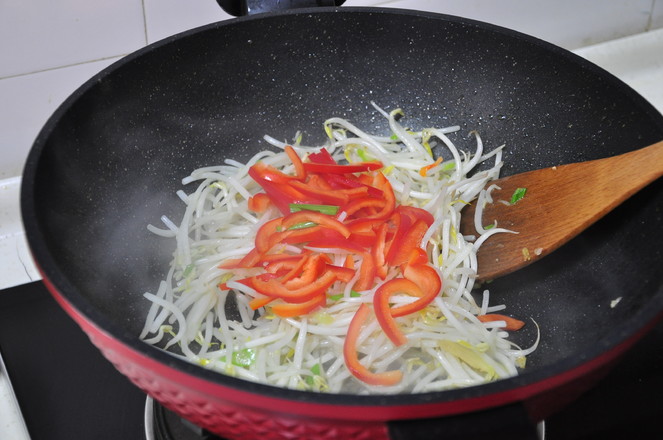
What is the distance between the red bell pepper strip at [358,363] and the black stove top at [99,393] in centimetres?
30

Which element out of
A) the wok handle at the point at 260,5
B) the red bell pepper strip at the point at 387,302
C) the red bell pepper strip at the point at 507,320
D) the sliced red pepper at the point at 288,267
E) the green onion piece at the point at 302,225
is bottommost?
the red bell pepper strip at the point at 507,320

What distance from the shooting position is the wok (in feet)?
2.52

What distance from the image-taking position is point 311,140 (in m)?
1.44

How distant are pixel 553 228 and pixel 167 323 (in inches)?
26.7

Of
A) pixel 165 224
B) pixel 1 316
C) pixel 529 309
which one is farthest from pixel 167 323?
pixel 529 309

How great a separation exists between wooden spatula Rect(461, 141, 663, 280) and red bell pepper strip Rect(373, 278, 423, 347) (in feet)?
0.55

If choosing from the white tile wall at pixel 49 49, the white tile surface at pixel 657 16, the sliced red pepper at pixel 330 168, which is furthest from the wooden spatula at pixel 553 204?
the white tile surface at pixel 657 16

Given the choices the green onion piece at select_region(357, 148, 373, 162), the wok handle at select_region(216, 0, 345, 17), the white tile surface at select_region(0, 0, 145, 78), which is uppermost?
the wok handle at select_region(216, 0, 345, 17)

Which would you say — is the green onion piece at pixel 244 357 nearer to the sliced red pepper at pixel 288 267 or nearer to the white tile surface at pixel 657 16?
the sliced red pepper at pixel 288 267

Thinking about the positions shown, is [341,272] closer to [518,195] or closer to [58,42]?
[518,195]

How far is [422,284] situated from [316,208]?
235 millimetres

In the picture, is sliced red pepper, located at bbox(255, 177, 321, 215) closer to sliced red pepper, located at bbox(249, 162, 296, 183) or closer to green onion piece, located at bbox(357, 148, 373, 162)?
sliced red pepper, located at bbox(249, 162, 296, 183)

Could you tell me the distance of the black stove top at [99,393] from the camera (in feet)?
3.65

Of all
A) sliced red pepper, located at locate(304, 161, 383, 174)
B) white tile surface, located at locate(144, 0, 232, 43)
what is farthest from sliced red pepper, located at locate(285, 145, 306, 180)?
white tile surface, located at locate(144, 0, 232, 43)
